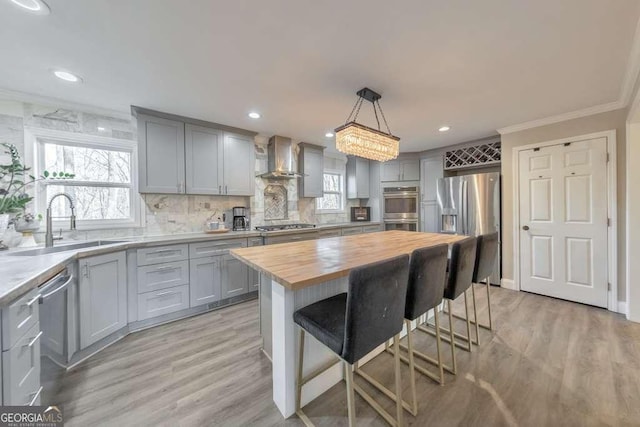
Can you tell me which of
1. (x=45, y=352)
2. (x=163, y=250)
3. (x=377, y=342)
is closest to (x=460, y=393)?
(x=377, y=342)

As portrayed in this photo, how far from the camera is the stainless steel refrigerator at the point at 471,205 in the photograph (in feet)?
11.6

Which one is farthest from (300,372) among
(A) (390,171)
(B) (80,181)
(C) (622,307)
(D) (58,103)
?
(A) (390,171)

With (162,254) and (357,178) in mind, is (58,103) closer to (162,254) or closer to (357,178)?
(162,254)

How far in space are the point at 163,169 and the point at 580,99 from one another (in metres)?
4.70

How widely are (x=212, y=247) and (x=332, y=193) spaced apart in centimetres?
278

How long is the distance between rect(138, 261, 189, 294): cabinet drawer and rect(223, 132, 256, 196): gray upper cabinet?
1150 millimetres

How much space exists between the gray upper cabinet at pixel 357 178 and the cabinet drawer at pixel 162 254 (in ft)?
11.0

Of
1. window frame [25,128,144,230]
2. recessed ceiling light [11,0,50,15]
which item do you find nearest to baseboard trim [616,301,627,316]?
recessed ceiling light [11,0,50,15]

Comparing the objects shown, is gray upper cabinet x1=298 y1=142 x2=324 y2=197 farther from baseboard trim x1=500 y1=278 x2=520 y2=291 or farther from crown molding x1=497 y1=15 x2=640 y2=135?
baseboard trim x1=500 y1=278 x2=520 y2=291

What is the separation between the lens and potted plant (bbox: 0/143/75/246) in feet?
7.06

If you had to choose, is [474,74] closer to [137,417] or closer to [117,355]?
[137,417]

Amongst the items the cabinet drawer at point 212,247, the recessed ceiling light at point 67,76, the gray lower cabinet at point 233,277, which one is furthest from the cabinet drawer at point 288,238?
the recessed ceiling light at point 67,76

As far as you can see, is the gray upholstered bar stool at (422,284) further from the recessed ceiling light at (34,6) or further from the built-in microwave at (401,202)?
the built-in microwave at (401,202)

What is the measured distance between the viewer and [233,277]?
9.68 ft
